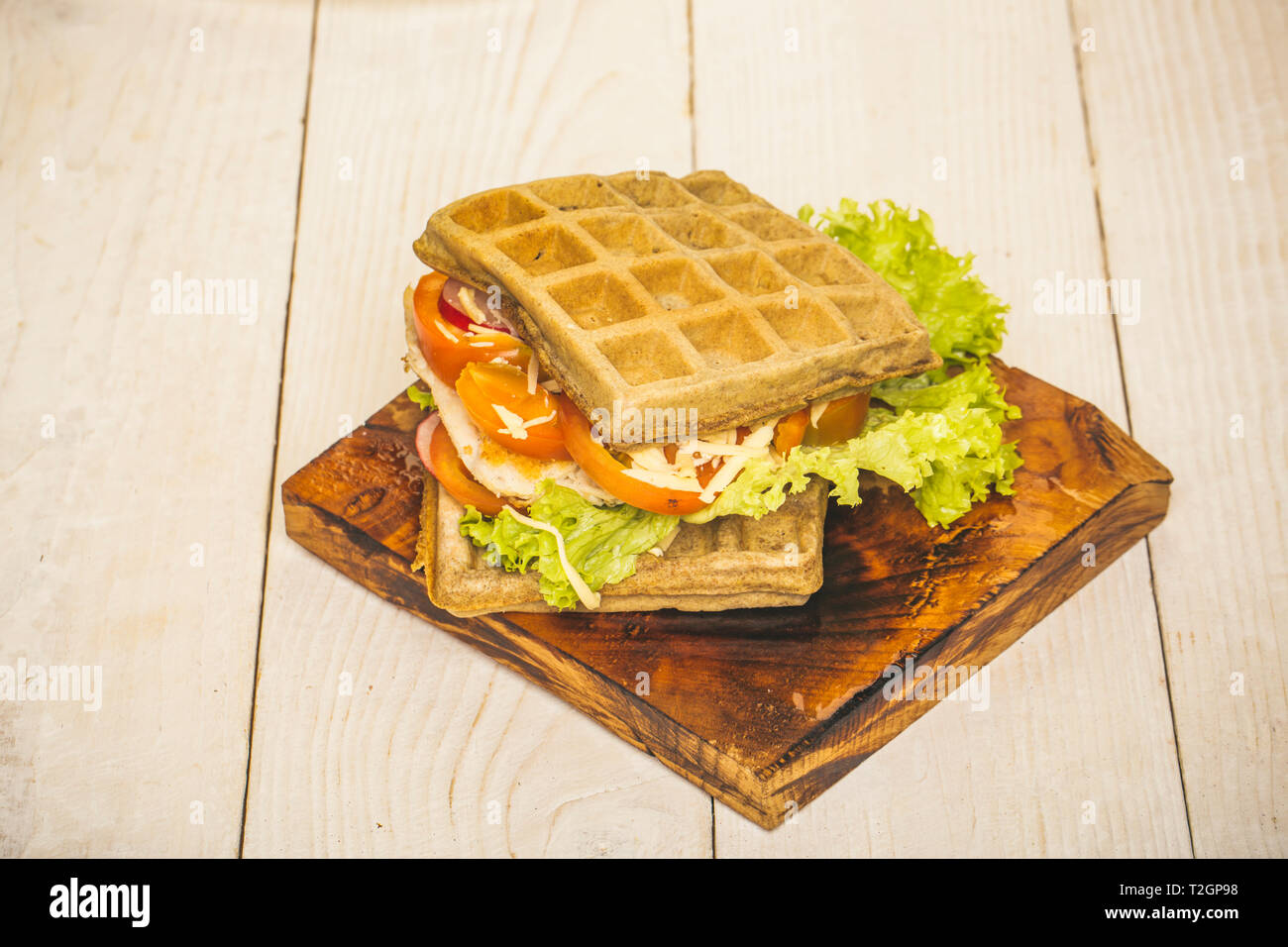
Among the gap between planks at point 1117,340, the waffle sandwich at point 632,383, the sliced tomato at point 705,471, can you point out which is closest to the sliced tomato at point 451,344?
the waffle sandwich at point 632,383

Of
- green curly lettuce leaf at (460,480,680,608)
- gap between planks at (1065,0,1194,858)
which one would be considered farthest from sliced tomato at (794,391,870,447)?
gap between planks at (1065,0,1194,858)

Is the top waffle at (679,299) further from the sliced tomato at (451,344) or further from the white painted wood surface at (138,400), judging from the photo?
the white painted wood surface at (138,400)

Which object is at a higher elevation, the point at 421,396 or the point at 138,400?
the point at 421,396

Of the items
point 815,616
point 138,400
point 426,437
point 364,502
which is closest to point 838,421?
point 815,616

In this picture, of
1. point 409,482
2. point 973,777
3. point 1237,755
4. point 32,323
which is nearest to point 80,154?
point 32,323

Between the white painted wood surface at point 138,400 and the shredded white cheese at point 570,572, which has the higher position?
the shredded white cheese at point 570,572

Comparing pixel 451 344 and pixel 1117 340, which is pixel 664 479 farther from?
pixel 1117 340
